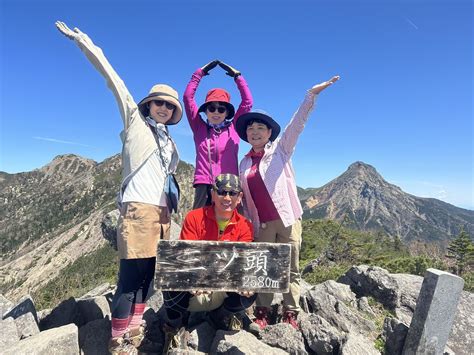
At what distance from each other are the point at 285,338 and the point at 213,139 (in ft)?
10.8

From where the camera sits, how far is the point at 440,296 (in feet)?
15.4

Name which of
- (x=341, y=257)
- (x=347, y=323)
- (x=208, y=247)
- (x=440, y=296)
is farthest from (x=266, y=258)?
(x=341, y=257)

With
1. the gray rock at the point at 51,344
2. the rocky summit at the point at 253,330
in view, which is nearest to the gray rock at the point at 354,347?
the rocky summit at the point at 253,330

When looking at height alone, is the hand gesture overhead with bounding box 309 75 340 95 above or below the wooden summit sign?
above

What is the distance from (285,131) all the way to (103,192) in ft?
522

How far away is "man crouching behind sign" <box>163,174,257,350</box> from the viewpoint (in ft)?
14.9

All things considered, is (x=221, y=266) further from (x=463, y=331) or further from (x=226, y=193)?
(x=463, y=331)

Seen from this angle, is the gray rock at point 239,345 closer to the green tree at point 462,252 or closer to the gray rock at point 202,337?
the gray rock at point 202,337

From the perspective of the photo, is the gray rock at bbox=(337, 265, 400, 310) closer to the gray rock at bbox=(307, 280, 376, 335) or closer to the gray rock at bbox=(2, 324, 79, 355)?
the gray rock at bbox=(307, 280, 376, 335)

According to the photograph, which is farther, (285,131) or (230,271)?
(285,131)

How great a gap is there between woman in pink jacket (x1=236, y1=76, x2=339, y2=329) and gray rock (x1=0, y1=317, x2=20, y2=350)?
362cm

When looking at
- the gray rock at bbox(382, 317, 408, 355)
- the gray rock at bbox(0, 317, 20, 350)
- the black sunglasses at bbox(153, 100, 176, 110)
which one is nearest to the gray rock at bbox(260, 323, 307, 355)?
the gray rock at bbox(382, 317, 408, 355)

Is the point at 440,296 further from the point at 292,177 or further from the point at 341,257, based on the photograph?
the point at 341,257

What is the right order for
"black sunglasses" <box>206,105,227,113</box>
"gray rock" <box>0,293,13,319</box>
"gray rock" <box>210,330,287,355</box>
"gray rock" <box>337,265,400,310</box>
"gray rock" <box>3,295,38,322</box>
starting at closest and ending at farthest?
"gray rock" <box>210,330,287,355</box> → "gray rock" <box>3,295,38,322</box> → "black sunglasses" <box>206,105,227,113</box> → "gray rock" <box>0,293,13,319</box> → "gray rock" <box>337,265,400,310</box>
